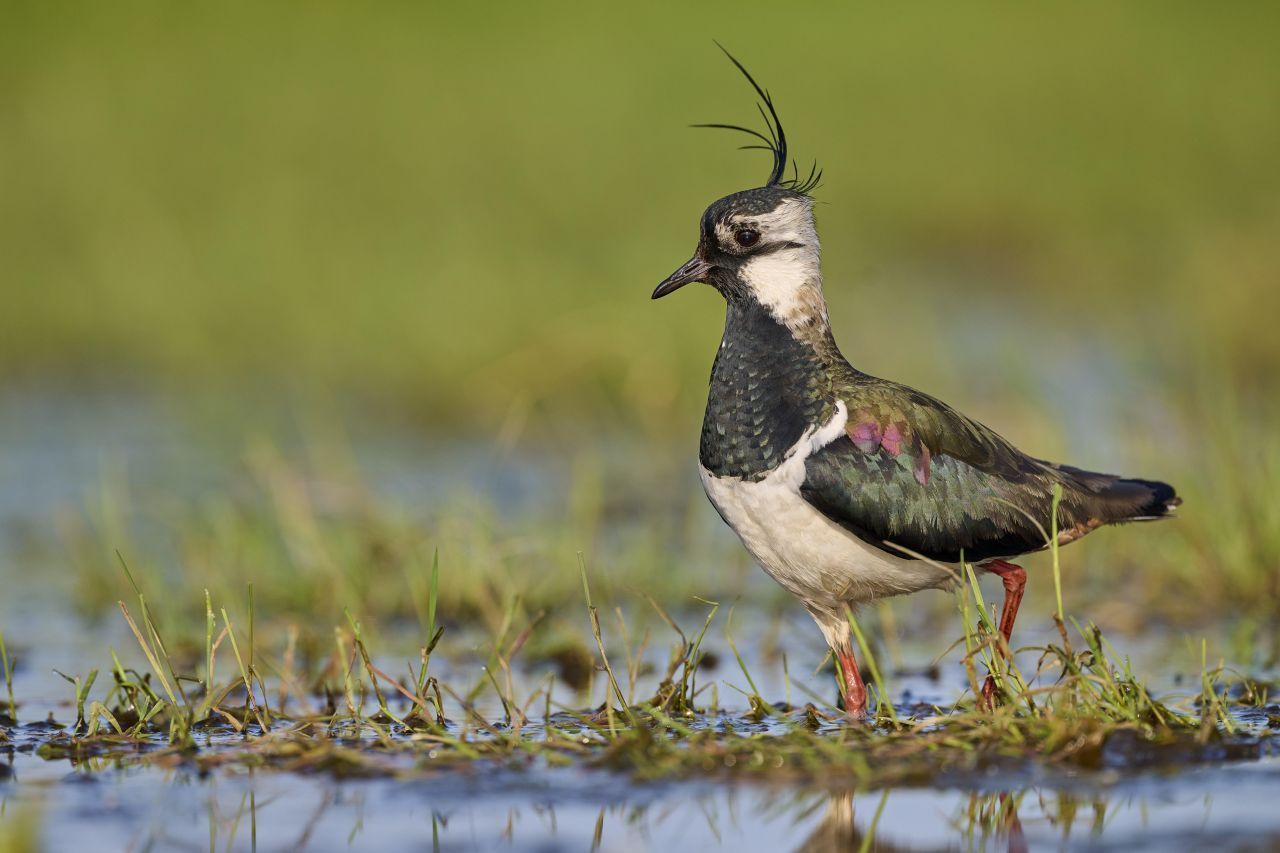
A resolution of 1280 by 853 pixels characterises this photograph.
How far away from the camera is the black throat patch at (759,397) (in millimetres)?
5211

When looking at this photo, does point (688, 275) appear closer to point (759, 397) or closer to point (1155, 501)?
point (759, 397)

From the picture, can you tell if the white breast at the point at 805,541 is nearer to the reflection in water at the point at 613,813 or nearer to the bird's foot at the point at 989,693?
the bird's foot at the point at 989,693

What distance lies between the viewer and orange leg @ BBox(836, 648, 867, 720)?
5.36 meters

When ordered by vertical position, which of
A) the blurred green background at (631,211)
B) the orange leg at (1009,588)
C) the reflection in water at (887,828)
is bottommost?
the reflection in water at (887,828)

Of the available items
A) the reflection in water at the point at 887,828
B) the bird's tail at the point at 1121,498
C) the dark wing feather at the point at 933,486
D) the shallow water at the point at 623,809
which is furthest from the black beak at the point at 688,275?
the reflection in water at the point at 887,828

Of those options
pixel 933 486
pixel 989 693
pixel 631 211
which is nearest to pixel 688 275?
pixel 933 486

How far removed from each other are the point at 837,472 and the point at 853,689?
672 mm

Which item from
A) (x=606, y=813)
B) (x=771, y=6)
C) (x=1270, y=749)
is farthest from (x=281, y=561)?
(x=771, y=6)

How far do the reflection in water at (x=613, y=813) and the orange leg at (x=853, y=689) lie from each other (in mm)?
808

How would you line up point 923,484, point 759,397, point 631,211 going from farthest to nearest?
point 631,211 < point 759,397 < point 923,484

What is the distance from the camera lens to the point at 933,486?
17.1 feet

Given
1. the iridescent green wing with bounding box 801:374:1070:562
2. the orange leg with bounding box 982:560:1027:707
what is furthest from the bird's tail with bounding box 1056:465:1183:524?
the orange leg with bounding box 982:560:1027:707

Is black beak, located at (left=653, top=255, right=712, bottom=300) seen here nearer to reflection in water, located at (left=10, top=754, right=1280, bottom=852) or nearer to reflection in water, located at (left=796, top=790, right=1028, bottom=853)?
reflection in water, located at (left=10, top=754, right=1280, bottom=852)

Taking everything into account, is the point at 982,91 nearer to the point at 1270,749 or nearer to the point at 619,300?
the point at 619,300
